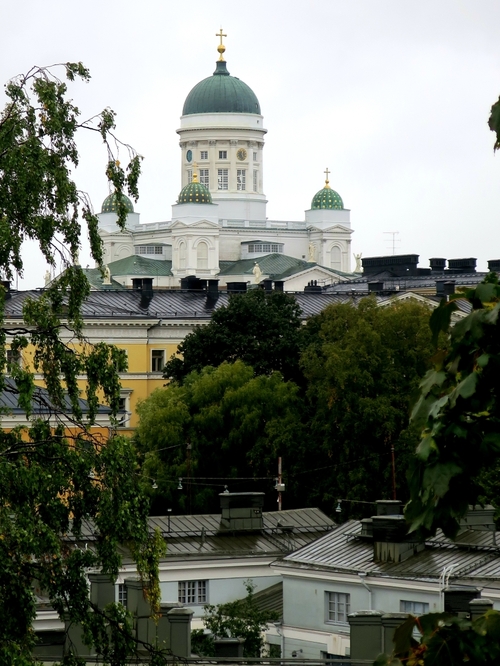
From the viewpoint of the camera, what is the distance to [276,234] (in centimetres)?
15650

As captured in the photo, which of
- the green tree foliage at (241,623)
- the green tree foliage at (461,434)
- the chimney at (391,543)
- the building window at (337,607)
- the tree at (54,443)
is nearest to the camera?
the green tree foliage at (461,434)

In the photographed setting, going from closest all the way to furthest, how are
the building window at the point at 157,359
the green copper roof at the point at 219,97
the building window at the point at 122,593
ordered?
1. the building window at the point at 122,593
2. the building window at the point at 157,359
3. the green copper roof at the point at 219,97

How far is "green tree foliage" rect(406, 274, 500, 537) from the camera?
6.72 m

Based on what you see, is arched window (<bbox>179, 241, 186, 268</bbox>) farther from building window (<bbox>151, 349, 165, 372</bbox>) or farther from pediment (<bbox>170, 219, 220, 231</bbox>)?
building window (<bbox>151, 349, 165, 372</bbox>)

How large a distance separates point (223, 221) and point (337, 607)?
131m

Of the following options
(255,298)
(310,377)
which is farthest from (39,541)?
(255,298)

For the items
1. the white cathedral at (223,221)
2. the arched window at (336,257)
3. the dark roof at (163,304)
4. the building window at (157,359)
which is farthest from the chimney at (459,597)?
the arched window at (336,257)

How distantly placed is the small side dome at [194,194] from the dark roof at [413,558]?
121082mm

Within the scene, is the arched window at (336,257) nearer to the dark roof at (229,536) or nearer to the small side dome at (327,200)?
the small side dome at (327,200)

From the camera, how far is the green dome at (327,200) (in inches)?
6206

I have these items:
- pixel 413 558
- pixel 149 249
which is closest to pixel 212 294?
pixel 413 558

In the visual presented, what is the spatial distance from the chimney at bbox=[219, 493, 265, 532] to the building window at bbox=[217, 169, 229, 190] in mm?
132827

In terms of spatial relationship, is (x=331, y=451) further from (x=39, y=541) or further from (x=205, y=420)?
(x=39, y=541)

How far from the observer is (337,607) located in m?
25.9
